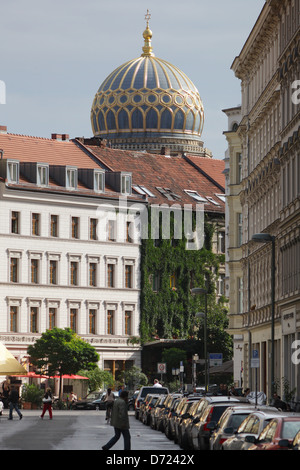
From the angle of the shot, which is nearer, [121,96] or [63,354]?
[63,354]

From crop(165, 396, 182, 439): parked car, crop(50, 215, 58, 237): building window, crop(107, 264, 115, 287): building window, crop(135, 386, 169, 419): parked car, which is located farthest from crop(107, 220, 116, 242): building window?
crop(165, 396, 182, 439): parked car

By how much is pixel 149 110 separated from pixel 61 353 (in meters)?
49.1

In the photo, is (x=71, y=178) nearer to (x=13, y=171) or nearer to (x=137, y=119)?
(x=13, y=171)

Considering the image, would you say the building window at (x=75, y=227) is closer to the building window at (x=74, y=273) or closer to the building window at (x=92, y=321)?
the building window at (x=74, y=273)

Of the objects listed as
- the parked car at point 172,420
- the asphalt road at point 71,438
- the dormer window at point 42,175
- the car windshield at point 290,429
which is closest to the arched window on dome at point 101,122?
the dormer window at point 42,175

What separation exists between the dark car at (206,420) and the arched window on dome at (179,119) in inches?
4265

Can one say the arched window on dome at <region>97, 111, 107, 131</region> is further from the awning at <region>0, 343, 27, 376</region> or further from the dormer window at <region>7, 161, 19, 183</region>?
the awning at <region>0, 343, 27, 376</region>

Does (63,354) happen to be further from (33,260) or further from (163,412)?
(163,412)

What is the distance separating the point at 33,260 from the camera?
106312 mm

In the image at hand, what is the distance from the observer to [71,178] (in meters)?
108

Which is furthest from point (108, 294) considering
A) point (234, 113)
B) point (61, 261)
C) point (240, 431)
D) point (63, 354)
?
point (240, 431)

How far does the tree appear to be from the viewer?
9569cm

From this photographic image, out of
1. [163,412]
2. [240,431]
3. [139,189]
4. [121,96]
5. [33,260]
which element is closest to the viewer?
[240,431]

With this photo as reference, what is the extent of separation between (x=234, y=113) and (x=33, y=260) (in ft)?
82.8
